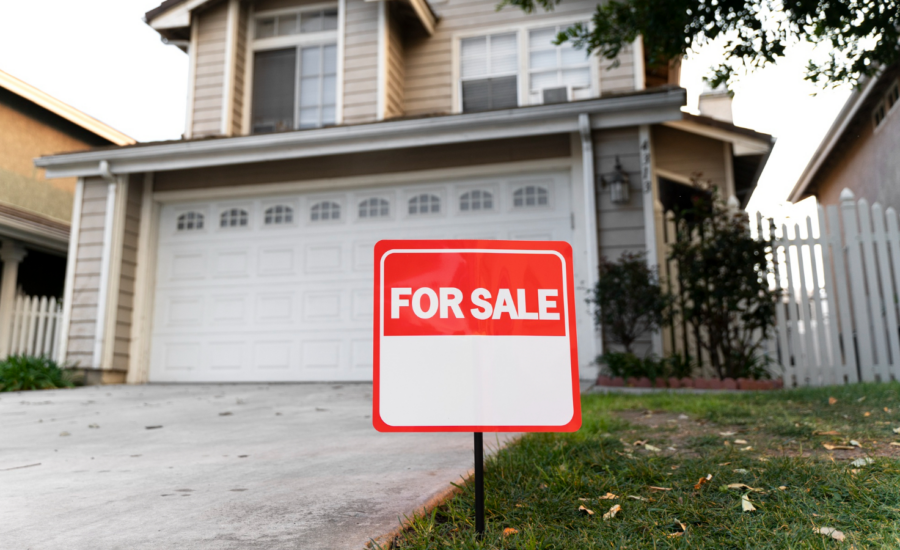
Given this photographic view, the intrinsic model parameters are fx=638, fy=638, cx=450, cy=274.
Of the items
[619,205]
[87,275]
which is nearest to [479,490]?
[619,205]

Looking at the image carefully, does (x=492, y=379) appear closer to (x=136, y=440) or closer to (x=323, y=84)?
(x=136, y=440)

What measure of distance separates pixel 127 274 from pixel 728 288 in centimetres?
726

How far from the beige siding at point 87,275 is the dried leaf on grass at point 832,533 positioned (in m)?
8.30

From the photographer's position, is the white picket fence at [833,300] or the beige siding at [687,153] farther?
the beige siding at [687,153]

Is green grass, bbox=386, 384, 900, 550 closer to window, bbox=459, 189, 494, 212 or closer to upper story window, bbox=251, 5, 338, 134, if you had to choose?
window, bbox=459, 189, 494, 212

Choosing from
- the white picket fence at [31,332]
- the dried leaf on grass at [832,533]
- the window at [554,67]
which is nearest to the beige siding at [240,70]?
the white picket fence at [31,332]

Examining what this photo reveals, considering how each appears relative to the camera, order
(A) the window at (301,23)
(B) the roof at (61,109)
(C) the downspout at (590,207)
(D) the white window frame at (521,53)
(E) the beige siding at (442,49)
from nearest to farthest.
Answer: (C) the downspout at (590,207) < (D) the white window frame at (521,53) < (E) the beige siding at (442,49) < (A) the window at (301,23) < (B) the roof at (61,109)

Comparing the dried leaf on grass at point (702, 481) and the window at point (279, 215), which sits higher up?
the window at point (279, 215)

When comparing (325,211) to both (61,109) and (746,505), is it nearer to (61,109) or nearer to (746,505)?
(746,505)

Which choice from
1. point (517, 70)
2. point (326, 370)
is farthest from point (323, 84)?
point (326, 370)

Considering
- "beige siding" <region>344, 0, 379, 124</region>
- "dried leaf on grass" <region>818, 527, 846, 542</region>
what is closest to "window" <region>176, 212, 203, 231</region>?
"beige siding" <region>344, 0, 379, 124</region>

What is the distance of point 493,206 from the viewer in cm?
779

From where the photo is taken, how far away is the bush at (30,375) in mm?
7121

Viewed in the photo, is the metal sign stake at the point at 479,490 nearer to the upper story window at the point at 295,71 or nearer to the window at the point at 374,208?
the window at the point at 374,208
